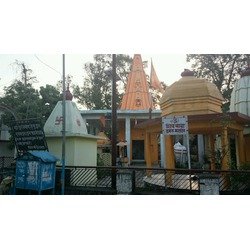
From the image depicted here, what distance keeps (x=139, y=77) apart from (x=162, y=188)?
48.0 ft

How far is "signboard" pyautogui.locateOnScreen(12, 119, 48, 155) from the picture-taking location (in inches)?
368

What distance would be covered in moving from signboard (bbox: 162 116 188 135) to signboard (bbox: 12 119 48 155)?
392 cm

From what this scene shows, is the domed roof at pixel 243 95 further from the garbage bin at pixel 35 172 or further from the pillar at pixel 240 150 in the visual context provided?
the garbage bin at pixel 35 172

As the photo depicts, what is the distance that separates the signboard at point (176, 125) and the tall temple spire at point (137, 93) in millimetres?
12668

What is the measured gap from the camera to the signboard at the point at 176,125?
859 cm

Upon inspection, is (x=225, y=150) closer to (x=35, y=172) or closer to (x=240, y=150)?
(x=240, y=150)

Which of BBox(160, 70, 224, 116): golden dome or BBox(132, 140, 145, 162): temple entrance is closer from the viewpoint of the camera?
BBox(160, 70, 224, 116): golden dome

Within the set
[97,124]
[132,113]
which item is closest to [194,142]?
[132,113]

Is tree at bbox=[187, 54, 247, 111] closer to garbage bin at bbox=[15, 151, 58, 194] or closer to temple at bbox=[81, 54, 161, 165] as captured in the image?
temple at bbox=[81, 54, 161, 165]

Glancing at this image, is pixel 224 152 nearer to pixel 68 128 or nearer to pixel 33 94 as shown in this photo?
pixel 68 128

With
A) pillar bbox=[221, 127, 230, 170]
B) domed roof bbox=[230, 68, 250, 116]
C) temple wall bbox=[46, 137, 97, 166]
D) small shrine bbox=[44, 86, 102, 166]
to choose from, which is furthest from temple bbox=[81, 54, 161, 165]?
pillar bbox=[221, 127, 230, 170]

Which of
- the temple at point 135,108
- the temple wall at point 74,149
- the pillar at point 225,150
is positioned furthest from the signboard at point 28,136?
the temple at point 135,108

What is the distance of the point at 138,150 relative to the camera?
72.0ft

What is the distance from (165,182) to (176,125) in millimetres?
1797
